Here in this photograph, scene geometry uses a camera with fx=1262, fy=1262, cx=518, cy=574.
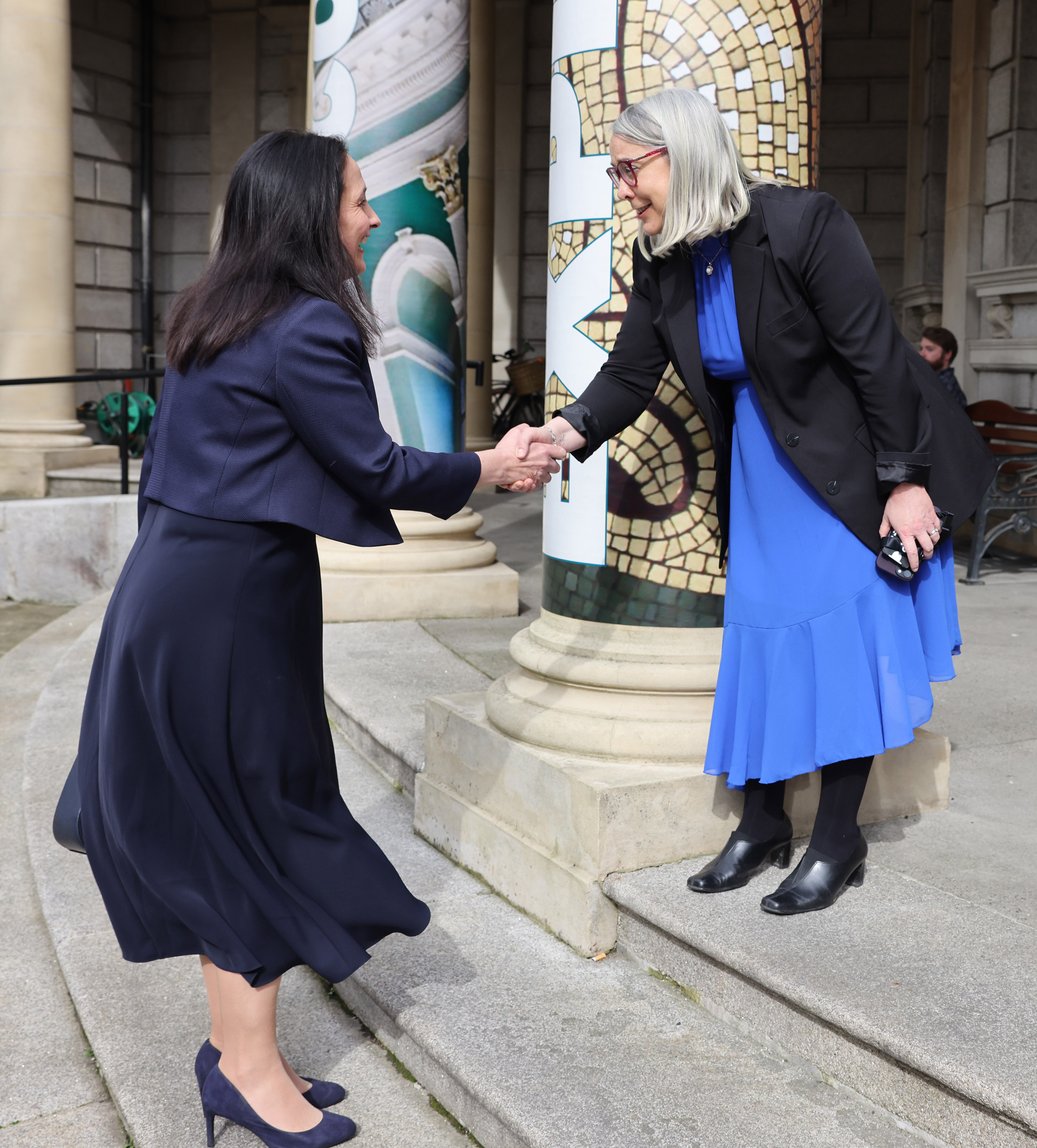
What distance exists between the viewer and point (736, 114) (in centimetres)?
301

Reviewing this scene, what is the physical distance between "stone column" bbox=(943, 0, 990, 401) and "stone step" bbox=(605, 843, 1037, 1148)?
8208 mm

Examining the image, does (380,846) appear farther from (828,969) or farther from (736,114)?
(736,114)

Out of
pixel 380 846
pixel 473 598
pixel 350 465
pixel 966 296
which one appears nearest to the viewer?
pixel 350 465

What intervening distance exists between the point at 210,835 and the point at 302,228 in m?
1.05

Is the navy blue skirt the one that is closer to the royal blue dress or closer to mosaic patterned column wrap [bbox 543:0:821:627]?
the royal blue dress

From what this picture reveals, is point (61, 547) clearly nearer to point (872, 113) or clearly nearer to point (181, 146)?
point (181, 146)

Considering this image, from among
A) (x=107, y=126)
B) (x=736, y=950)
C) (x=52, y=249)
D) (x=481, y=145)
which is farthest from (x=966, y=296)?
(x=107, y=126)

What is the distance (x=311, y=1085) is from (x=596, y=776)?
0.95m

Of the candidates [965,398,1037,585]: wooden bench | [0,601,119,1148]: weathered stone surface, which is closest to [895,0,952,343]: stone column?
[965,398,1037,585]: wooden bench

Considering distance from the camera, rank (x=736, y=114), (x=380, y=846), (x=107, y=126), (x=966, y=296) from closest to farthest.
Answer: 1. (x=736, y=114)
2. (x=380, y=846)
3. (x=966, y=296)
4. (x=107, y=126)

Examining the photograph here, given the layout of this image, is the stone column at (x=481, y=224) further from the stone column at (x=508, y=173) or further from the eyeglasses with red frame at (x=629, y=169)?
the eyeglasses with red frame at (x=629, y=169)

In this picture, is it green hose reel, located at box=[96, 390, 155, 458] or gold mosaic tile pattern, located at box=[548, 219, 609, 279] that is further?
green hose reel, located at box=[96, 390, 155, 458]

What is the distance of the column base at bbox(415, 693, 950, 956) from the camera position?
291cm

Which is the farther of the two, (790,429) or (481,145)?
(481,145)
